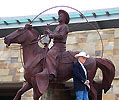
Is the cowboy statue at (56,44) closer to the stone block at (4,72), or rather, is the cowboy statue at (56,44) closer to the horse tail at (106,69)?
the horse tail at (106,69)

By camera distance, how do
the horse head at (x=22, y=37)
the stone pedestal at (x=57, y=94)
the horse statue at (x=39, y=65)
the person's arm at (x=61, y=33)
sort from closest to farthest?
the horse statue at (x=39, y=65)
the person's arm at (x=61, y=33)
the horse head at (x=22, y=37)
the stone pedestal at (x=57, y=94)

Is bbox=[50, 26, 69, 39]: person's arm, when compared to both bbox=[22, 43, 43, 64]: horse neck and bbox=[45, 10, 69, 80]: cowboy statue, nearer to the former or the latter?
bbox=[45, 10, 69, 80]: cowboy statue

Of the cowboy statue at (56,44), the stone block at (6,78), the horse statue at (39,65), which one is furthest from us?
the stone block at (6,78)

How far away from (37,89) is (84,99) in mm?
1021

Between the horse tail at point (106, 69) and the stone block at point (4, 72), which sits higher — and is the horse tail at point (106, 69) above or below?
above

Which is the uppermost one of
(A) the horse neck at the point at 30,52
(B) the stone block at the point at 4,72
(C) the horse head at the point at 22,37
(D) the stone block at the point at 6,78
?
(C) the horse head at the point at 22,37

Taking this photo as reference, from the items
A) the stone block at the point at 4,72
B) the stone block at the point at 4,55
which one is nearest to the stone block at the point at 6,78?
the stone block at the point at 4,72

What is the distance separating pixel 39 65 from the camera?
6.32 metres

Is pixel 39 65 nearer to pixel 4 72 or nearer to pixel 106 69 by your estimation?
pixel 106 69

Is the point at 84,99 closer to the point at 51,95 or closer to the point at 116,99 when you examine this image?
the point at 116,99

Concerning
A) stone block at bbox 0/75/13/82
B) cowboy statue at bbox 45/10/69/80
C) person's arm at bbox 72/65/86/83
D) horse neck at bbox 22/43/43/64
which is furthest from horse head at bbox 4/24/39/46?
stone block at bbox 0/75/13/82

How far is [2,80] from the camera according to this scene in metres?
14.0

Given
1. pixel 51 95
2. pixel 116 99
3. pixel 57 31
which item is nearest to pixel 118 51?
pixel 116 99

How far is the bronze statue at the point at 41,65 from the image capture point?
6023 mm
